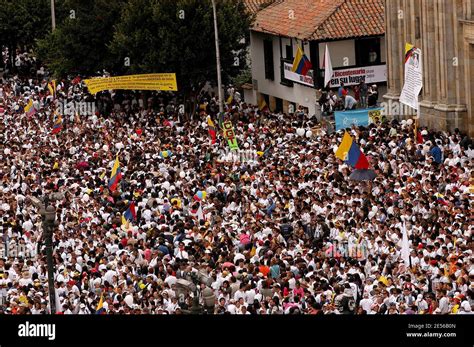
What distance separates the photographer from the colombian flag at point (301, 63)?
163 feet

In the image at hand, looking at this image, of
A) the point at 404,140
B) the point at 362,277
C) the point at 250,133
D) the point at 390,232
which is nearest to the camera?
the point at 362,277

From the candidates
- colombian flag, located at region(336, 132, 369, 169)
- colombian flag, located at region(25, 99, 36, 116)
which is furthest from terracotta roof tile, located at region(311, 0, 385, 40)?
colombian flag, located at region(336, 132, 369, 169)

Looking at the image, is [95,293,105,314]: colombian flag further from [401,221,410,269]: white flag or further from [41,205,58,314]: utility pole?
[401,221,410,269]: white flag

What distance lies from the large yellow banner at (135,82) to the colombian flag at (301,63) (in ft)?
17.0

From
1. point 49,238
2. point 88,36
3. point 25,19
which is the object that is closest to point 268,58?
point 88,36

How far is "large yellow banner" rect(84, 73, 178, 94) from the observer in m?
51.8

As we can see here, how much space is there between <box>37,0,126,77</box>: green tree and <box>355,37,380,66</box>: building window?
39.9 ft

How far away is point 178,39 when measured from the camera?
175ft

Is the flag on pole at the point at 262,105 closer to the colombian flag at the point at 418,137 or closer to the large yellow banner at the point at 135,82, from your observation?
Result: the large yellow banner at the point at 135,82

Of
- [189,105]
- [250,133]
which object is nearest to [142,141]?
[250,133]

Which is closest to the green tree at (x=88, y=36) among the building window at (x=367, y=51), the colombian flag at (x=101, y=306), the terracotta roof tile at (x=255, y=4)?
the terracotta roof tile at (x=255, y=4)

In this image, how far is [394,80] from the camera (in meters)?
46.2

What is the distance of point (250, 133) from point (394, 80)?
250 inches
